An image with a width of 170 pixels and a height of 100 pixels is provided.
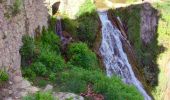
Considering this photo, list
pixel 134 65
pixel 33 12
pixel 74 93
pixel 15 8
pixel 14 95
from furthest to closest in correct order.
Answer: pixel 134 65 < pixel 33 12 < pixel 15 8 < pixel 74 93 < pixel 14 95

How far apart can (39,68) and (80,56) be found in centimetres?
285

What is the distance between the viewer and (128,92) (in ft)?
40.7

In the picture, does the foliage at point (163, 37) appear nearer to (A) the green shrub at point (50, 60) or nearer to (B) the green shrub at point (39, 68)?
(A) the green shrub at point (50, 60)

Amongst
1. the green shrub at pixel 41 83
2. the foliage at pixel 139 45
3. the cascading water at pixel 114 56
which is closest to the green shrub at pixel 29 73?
the green shrub at pixel 41 83

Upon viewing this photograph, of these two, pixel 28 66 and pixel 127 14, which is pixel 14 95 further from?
pixel 127 14

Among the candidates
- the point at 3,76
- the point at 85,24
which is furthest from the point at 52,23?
the point at 3,76

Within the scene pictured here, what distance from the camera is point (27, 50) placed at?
1316cm

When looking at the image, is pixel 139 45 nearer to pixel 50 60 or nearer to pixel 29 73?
pixel 50 60

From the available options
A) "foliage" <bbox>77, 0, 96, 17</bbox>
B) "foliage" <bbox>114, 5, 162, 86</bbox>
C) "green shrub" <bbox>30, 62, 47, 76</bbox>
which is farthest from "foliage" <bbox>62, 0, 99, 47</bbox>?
"green shrub" <bbox>30, 62, 47, 76</bbox>

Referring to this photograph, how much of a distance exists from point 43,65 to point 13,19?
72.0 inches

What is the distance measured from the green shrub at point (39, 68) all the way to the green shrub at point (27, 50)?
9.5 inches

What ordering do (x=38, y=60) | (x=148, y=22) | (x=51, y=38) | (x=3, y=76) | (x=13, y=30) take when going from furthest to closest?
(x=148, y=22) → (x=51, y=38) → (x=38, y=60) → (x=13, y=30) → (x=3, y=76)

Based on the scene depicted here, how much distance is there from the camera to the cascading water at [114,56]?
62.8ft

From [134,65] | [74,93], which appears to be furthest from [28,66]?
[134,65]
